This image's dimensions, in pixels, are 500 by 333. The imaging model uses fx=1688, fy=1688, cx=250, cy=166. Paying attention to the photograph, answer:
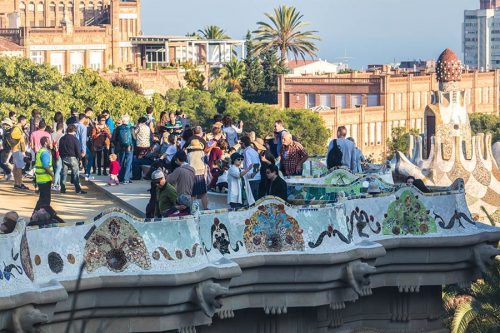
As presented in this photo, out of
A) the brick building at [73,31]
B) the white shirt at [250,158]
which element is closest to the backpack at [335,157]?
the white shirt at [250,158]

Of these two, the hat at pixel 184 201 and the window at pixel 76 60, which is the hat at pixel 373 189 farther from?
the window at pixel 76 60

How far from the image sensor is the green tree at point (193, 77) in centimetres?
14550

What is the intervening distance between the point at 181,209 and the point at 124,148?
29.0ft

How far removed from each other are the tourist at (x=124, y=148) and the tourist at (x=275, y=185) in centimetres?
663

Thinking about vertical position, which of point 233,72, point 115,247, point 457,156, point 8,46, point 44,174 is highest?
point 8,46

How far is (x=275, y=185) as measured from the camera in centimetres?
2123

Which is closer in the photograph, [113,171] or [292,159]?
[292,159]

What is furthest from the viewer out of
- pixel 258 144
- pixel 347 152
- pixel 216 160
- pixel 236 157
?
pixel 347 152

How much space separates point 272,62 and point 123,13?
25.7 meters

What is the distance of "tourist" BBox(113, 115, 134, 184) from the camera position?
27.8m

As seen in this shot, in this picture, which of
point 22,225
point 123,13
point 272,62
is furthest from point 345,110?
point 22,225

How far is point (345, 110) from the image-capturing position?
147 metres

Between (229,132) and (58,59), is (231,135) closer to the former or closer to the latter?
(229,132)

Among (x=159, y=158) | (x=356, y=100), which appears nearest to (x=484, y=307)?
(x=159, y=158)
